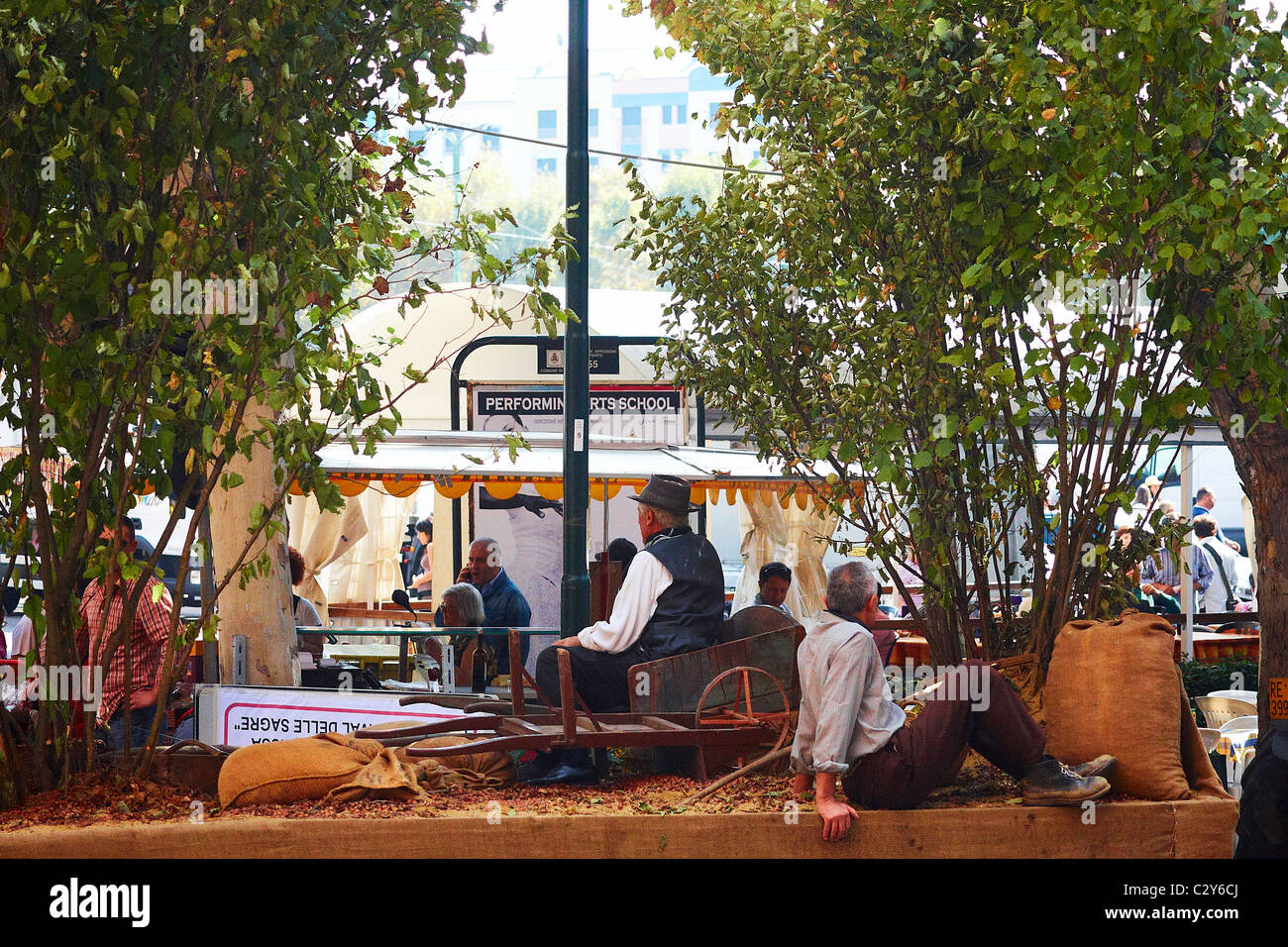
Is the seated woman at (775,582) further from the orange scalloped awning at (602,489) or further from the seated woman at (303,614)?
the seated woman at (303,614)

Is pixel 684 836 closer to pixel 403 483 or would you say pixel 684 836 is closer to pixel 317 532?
pixel 403 483

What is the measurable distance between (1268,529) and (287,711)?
18.1 feet

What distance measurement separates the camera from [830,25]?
6.55m

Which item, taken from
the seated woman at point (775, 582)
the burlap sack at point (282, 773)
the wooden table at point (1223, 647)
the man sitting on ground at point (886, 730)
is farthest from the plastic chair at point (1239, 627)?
the burlap sack at point (282, 773)

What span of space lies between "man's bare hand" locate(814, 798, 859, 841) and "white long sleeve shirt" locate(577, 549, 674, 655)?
1402 mm

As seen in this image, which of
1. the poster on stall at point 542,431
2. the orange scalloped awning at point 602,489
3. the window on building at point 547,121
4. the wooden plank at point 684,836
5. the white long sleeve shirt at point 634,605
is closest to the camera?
the wooden plank at point 684,836

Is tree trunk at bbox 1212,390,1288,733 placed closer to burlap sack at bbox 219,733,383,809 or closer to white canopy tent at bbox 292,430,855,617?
white canopy tent at bbox 292,430,855,617

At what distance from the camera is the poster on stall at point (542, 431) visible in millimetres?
14133

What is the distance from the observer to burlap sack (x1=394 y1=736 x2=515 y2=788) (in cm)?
552

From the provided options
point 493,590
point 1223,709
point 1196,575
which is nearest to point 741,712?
point 1223,709

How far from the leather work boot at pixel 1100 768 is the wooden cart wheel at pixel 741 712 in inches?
45.4
